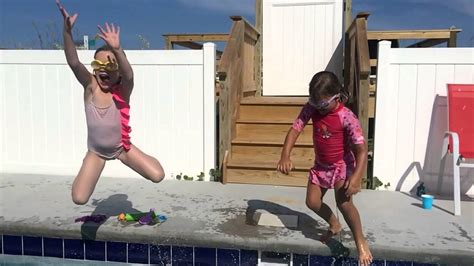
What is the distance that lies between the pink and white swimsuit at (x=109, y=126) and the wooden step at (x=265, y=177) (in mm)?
2009

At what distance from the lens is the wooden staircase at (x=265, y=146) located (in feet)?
16.1

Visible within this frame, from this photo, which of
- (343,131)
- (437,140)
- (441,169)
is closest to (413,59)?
(437,140)

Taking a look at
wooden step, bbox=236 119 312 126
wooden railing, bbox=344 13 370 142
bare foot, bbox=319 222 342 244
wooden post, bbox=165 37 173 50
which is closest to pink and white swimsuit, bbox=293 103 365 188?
bare foot, bbox=319 222 342 244

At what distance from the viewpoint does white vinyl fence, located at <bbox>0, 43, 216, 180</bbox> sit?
16.8 feet

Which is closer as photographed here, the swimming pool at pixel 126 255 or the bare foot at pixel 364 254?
the bare foot at pixel 364 254

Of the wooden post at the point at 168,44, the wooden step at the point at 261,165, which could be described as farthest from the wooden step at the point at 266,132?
the wooden post at the point at 168,44

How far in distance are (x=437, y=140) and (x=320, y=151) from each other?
212 centimetres

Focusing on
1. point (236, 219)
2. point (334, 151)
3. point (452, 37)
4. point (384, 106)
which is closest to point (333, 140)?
point (334, 151)

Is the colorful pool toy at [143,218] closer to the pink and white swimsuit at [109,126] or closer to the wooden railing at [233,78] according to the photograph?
the pink and white swimsuit at [109,126]

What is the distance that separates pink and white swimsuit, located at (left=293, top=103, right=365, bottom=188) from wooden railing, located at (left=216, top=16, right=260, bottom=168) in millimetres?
1983

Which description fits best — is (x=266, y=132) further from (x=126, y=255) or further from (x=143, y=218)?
(x=126, y=255)

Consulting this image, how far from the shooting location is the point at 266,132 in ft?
17.9

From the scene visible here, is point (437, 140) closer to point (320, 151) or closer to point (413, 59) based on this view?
point (413, 59)

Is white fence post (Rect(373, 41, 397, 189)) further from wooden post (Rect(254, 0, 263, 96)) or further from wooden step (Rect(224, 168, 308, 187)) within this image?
wooden post (Rect(254, 0, 263, 96))
